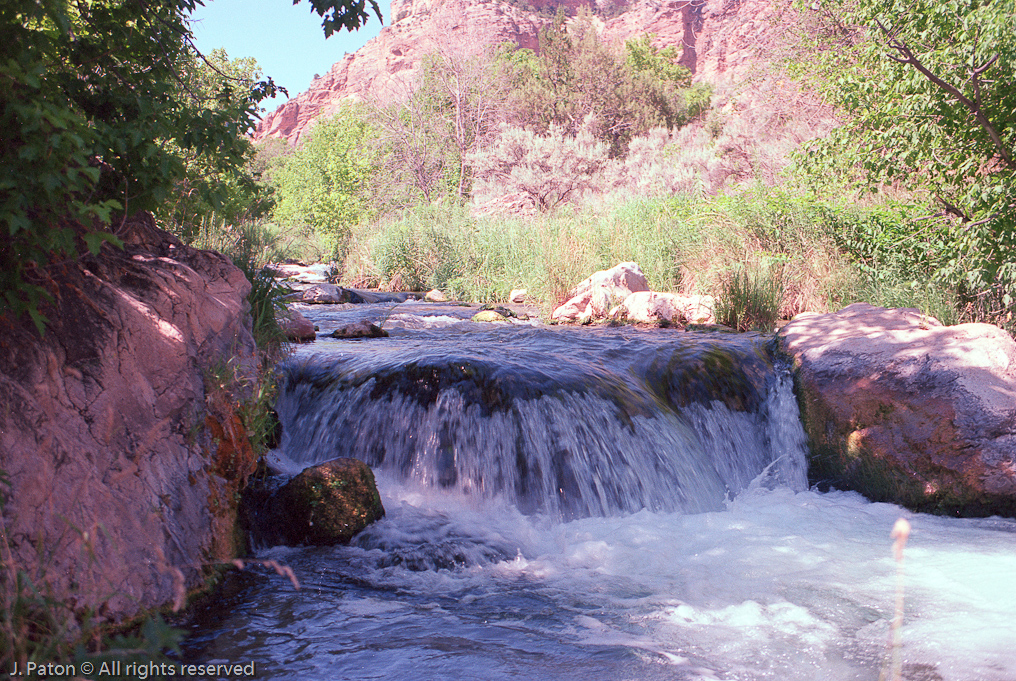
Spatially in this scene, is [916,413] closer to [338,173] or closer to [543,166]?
[543,166]

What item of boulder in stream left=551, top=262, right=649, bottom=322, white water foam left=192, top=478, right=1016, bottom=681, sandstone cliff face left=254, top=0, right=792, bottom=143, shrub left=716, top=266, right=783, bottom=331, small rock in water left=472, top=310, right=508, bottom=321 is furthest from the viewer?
sandstone cliff face left=254, top=0, right=792, bottom=143

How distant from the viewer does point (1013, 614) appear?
3357 mm

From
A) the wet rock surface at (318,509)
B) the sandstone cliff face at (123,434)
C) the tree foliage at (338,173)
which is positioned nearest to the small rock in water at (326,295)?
the sandstone cliff face at (123,434)

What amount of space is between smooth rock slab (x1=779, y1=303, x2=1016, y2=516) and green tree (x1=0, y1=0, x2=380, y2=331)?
15.8ft

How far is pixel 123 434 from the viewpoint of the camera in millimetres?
3104

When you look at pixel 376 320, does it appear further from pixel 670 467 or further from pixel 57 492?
pixel 57 492

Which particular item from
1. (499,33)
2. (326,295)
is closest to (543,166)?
(326,295)

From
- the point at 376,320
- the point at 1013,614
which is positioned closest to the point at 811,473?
the point at 1013,614

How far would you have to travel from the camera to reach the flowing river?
299 cm

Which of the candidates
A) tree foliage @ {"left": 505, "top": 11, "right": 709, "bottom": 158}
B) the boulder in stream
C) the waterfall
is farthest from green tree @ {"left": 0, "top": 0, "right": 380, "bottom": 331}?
tree foliage @ {"left": 505, "top": 11, "right": 709, "bottom": 158}

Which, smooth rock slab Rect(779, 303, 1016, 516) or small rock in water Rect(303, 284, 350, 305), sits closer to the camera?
smooth rock slab Rect(779, 303, 1016, 516)

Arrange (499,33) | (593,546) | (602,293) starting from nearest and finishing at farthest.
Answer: (593,546) → (602,293) → (499,33)

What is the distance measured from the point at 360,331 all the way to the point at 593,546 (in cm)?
481

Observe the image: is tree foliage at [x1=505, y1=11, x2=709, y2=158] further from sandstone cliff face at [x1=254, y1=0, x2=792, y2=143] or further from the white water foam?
the white water foam
